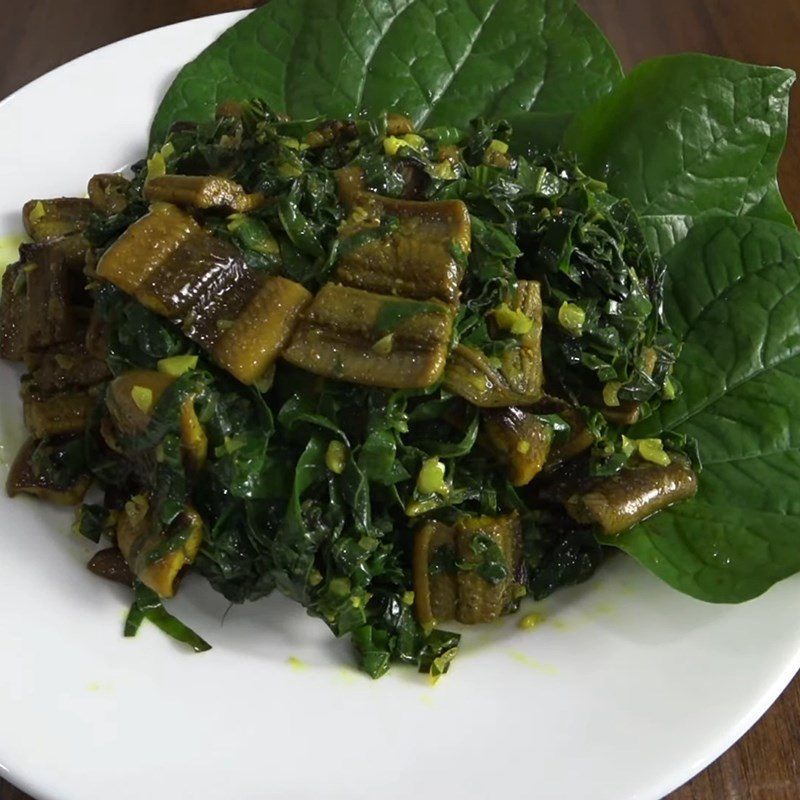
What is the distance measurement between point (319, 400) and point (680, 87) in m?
2.03

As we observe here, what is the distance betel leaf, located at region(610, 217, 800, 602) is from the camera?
2.90m

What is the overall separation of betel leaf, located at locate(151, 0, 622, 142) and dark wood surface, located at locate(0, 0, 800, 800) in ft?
4.51

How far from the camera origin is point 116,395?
288 cm

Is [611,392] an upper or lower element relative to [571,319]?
lower

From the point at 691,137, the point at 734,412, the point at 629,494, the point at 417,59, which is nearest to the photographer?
the point at 629,494

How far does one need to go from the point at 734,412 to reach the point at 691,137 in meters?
1.19

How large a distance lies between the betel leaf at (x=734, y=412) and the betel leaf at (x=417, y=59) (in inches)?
43.0

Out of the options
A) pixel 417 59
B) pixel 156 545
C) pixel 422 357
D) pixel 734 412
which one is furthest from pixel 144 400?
pixel 417 59

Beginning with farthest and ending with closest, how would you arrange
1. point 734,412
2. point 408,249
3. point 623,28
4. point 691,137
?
point 623,28 → point 691,137 → point 734,412 → point 408,249

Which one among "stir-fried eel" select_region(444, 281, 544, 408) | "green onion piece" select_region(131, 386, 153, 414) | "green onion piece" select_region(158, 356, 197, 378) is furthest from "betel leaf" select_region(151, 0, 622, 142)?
"green onion piece" select_region(131, 386, 153, 414)

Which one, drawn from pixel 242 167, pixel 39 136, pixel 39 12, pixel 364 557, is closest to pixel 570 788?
pixel 364 557

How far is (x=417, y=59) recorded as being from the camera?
13.5ft

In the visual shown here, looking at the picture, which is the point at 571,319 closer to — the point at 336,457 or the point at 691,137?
the point at 336,457

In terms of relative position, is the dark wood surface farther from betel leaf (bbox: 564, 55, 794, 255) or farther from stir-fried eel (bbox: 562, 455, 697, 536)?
stir-fried eel (bbox: 562, 455, 697, 536)
